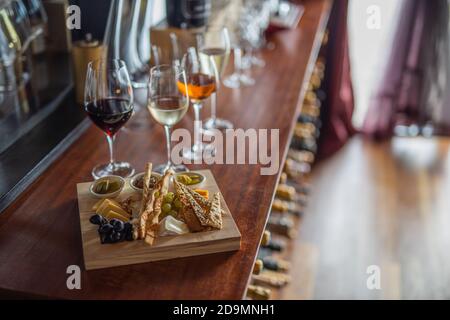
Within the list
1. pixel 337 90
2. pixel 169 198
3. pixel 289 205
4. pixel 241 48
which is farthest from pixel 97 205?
pixel 337 90

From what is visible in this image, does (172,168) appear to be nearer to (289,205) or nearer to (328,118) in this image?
(289,205)

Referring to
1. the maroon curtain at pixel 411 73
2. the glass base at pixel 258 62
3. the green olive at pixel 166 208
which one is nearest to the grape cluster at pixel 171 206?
the green olive at pixel 166 208

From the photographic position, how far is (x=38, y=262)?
3.07 ft

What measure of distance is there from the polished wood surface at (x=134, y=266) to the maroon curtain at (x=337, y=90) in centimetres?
157

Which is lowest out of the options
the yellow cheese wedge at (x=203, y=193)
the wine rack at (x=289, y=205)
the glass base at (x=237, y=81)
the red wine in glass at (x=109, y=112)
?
the wine rack at (x=289, y=205)

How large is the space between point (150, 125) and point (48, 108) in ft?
0.90

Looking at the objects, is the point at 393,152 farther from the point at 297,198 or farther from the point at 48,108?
the point at 48,108

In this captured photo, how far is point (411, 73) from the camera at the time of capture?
3.35 meters

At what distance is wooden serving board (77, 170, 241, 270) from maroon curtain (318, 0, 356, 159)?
2298 millimetres

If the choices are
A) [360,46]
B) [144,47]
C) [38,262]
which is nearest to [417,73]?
[360,46]

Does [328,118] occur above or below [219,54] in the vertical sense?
below

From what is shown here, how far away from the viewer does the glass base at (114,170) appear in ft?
3.96

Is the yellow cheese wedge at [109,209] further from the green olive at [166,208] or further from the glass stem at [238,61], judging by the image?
the glass stem at [238,61]

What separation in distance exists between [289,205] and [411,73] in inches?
63.3
